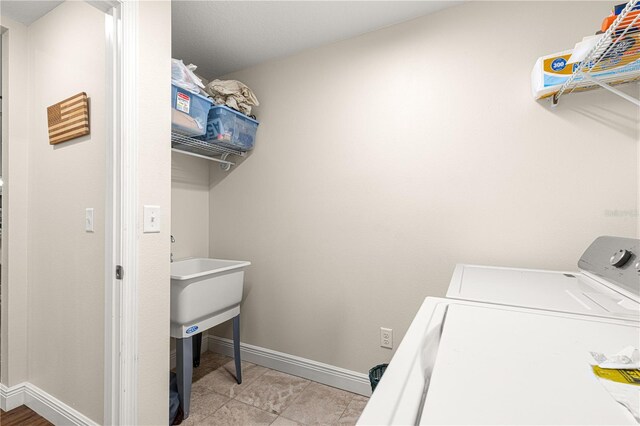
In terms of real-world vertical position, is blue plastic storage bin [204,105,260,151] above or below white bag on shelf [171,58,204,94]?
below

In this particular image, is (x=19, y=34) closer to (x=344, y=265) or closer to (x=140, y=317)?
(x=140, y=317)

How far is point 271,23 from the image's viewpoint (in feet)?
5.95

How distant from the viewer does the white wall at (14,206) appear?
1719 mm

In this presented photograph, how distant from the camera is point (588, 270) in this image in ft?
3.97

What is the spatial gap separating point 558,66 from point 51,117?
2.55m

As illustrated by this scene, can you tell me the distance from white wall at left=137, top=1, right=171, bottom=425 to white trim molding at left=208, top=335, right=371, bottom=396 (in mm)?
877

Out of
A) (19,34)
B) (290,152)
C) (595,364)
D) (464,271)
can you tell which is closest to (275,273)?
(290,152)

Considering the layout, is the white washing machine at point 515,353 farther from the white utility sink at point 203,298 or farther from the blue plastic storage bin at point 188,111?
the blue plastic storage bin at point 188,111

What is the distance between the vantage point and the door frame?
4.15 ft

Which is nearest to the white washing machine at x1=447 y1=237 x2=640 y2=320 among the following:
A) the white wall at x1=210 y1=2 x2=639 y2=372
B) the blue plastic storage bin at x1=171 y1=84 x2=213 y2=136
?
the white wall at x1=210 y1=2 x2=639 y2=372

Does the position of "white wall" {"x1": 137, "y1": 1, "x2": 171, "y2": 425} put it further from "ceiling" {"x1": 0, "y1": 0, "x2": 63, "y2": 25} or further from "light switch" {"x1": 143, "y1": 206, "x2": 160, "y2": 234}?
"ceiling" {"x1": 0, "y1": 0, "x2": 63, "y2": 25}

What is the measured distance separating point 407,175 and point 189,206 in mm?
1687

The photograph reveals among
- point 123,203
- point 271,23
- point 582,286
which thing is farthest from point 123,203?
point 582,286

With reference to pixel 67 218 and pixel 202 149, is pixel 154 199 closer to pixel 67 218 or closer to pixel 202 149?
pixel 67 218
